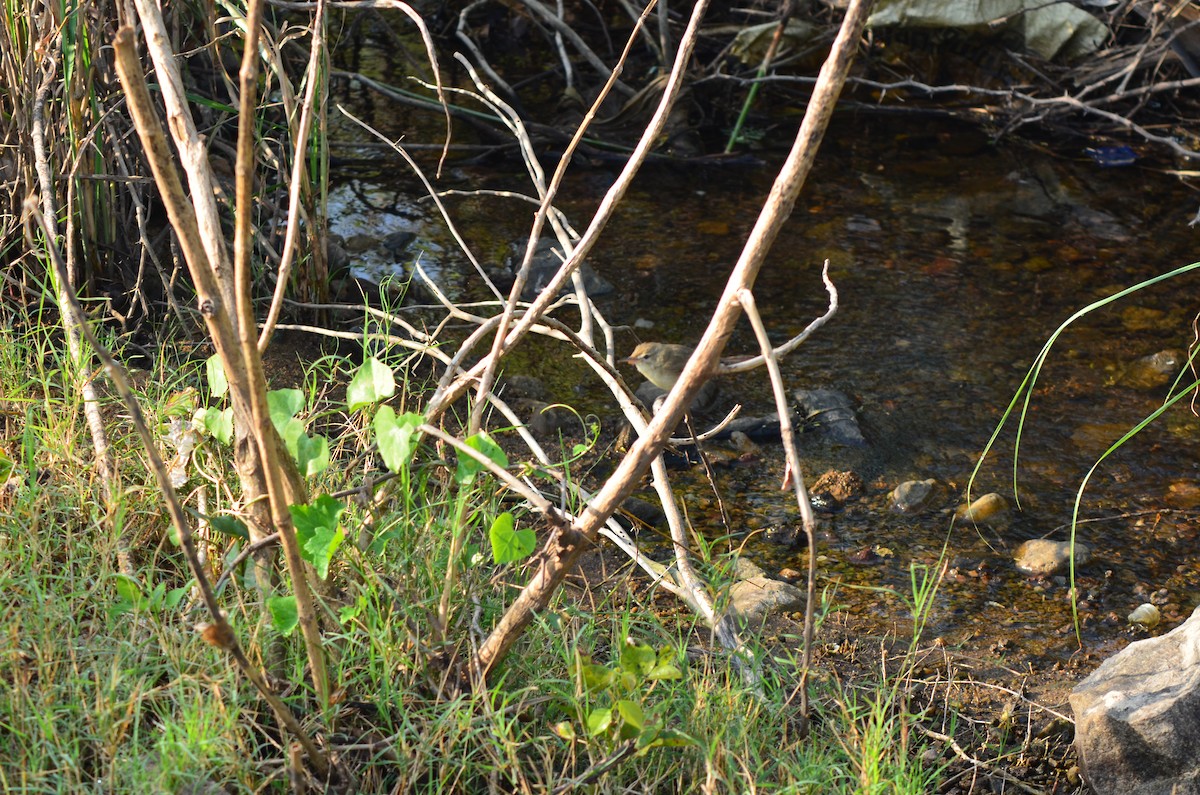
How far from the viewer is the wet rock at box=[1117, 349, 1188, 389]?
158 inches

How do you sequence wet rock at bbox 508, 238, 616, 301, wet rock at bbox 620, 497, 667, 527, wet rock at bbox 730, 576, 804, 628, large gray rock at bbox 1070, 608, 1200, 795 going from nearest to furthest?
large gray rock at bbox 1070, 608, 1200, 795 < wet rock at bbox 730, 576, 804, 628 < wet rock at bbox 620, 497, 667, 527 < wet rock at bbox 508, 238, 616, 301

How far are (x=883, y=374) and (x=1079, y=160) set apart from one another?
9.68 ft

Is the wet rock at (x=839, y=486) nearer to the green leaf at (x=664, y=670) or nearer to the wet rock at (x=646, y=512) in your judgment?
the wet rock at (x=646, y=512)

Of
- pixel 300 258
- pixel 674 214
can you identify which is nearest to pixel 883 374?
pixel 674 214

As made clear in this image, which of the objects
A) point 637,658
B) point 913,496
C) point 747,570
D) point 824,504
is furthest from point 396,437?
point 913,496

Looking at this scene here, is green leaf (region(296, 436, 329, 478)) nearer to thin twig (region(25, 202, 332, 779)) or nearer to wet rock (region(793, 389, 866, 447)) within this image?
thin twig (region(25, 202, 332, 779))

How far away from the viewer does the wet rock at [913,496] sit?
3.37m

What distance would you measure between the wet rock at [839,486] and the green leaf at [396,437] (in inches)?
75.0

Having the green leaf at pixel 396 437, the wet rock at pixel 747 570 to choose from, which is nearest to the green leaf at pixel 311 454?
the green leaf at pixel 396 437

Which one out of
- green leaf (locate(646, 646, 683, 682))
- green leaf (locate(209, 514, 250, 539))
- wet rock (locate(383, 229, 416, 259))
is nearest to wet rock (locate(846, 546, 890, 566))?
green leaf (locate(646, 646, 683, 682))

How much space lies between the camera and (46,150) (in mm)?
2924

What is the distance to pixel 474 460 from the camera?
6.21 ft

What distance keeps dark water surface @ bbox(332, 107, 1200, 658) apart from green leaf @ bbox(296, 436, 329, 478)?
1.41m

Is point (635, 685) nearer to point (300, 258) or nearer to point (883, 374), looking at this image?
point (300, 258)
